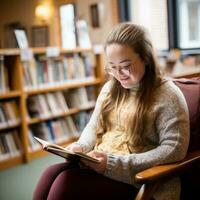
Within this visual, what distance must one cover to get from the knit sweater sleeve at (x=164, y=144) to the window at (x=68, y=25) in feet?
13.4

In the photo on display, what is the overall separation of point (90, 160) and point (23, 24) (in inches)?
217

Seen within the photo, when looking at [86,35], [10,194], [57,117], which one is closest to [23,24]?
[86,35]

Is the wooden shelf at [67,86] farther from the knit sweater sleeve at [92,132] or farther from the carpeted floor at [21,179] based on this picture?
the knit sweater sleeve at [92,132]

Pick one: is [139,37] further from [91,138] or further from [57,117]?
[57,117]

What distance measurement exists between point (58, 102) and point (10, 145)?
0.68 metres

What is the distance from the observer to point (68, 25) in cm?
536

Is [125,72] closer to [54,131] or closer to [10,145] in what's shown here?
[10,145]

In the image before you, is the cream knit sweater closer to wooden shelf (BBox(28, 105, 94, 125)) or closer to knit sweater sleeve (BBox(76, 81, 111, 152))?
knit sweater sleeve (BBox(76, 81, 111, 152))

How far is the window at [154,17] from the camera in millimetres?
3914

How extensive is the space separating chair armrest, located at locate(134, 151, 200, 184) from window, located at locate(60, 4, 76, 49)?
4164mm

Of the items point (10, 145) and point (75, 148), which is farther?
point (10, 145)

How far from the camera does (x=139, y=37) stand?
1.30 m

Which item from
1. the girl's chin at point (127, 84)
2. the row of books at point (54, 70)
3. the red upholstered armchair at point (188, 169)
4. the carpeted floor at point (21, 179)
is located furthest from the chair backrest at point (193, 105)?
the row of books at point (54, 70)

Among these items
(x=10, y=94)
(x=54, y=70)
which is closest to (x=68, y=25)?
(x=54, y=70)
